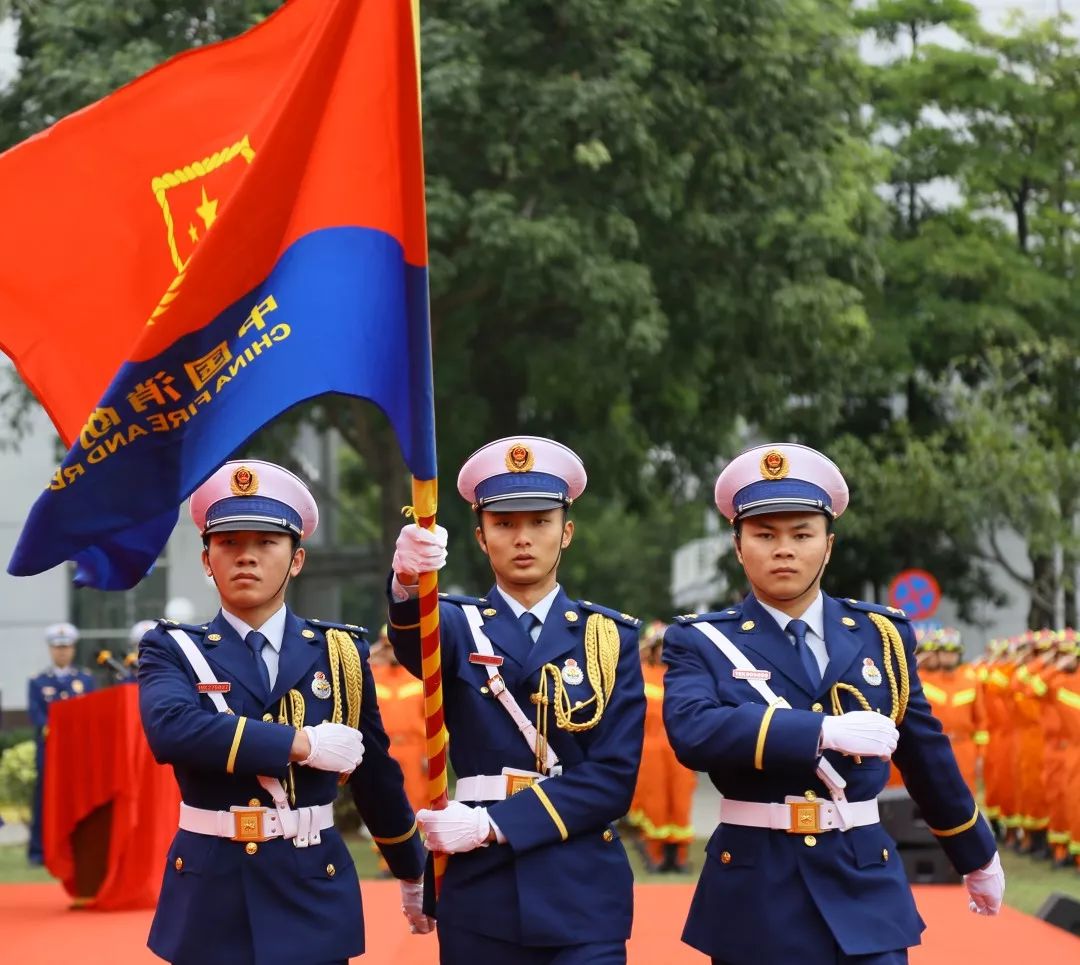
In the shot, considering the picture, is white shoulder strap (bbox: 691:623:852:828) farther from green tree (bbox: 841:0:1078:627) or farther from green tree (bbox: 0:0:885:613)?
green tree (bbox: 841:0:1078:627)

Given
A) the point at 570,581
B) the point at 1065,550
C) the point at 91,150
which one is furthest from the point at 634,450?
the point at 570,581

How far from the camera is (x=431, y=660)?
5617 mm

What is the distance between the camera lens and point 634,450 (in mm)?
25109

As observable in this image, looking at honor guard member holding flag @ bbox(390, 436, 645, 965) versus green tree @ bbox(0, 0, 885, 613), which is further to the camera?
green tree @ bbox(0, 0, 885, 613)

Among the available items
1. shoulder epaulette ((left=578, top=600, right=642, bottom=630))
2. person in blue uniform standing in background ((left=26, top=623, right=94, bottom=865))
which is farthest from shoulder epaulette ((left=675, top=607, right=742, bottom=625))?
person in blue uniform standing in background ((left=26, top=623, right=94, bottom=865))

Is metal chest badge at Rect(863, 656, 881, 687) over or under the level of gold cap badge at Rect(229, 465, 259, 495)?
under

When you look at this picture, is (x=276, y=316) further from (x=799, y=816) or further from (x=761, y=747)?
(x=799, y=816)

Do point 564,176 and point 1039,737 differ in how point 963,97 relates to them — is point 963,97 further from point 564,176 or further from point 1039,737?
point 1039,737

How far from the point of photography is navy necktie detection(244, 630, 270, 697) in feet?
19.0

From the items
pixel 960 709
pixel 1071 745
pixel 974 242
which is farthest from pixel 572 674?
pixel 974 242

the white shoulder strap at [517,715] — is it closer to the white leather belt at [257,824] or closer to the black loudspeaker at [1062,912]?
the white leather belt at [257,824]

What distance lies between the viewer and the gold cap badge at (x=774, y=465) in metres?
5.85

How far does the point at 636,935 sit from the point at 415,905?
480cm

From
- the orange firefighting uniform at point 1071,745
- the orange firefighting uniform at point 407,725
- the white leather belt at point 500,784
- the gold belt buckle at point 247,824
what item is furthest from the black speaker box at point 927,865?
the gold belt buckle at point 247,824
